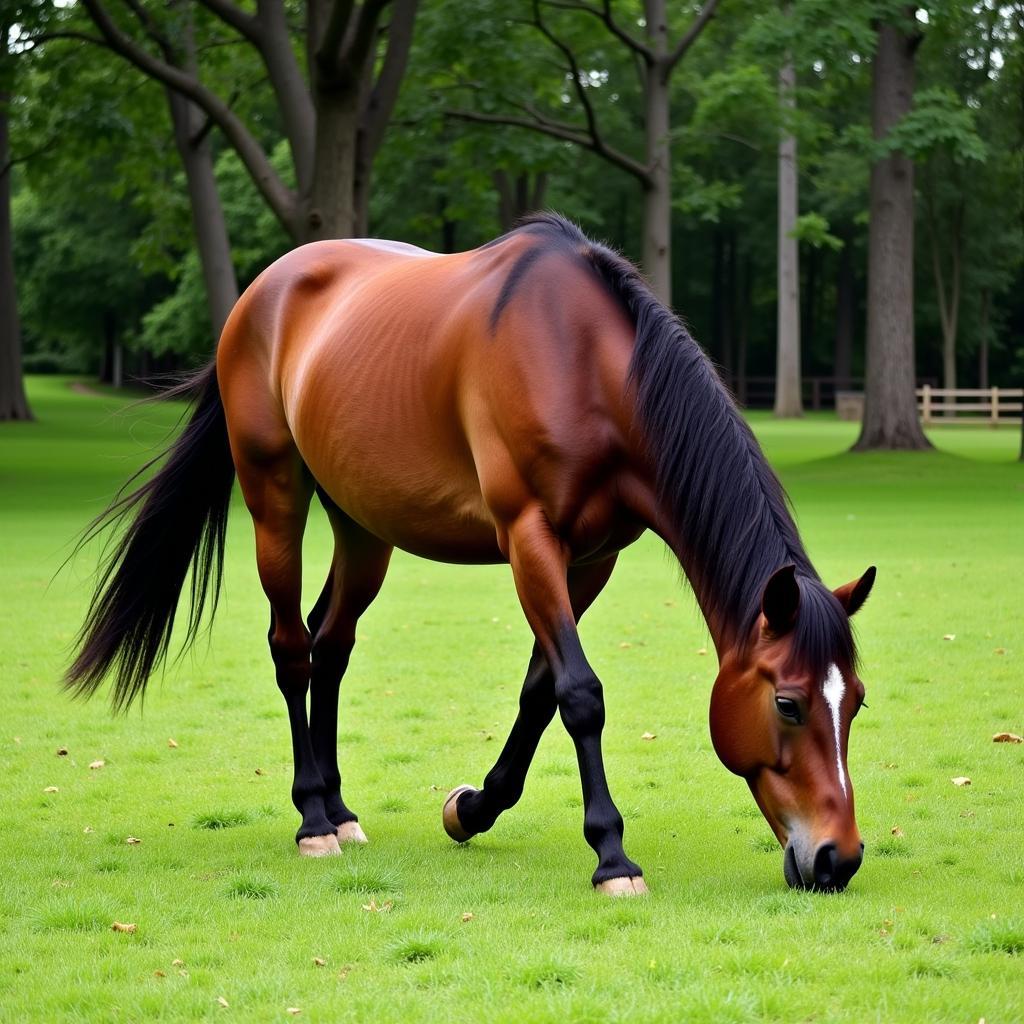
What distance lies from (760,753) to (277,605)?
252cm

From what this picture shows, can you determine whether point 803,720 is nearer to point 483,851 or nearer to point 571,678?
point 571,678

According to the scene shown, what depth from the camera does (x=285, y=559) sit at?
6477 millimetres

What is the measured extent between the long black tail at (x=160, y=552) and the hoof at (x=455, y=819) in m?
1.48

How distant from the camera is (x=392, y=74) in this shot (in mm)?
21016

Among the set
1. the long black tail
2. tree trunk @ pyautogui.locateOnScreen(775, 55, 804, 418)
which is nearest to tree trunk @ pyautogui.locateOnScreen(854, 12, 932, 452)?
tree trunk @ pyautogui.locateOnScreen(775, 55, 804, 418)

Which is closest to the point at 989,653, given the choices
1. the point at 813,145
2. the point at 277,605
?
the point at 277,605

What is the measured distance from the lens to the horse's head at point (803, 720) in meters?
4.51

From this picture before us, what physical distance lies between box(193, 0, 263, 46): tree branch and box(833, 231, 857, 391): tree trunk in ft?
125

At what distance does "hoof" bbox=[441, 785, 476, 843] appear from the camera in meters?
5.77

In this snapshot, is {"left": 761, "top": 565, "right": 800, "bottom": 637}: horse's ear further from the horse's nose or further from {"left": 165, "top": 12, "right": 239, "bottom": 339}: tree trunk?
{"left": 165, "top": 12, "right": 239, "bottom": 339}: tree trunk

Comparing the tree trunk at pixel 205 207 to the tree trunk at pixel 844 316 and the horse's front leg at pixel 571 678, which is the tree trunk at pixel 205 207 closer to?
the horse's front leg at pixel 571 678

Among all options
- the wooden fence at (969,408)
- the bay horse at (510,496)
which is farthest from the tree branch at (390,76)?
the wooden fence at (969,408)

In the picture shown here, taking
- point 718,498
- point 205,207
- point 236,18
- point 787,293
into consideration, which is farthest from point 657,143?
point 787,293

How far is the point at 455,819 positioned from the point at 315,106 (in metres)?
16.5
